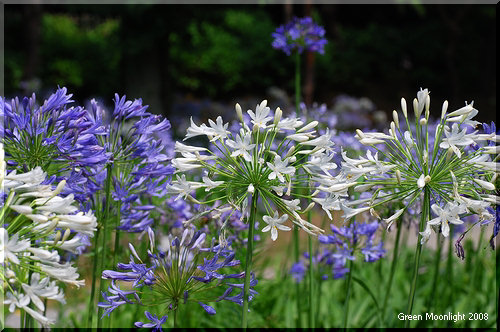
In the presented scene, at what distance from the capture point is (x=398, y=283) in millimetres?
4594

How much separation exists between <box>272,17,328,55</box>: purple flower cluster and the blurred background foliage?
9.81 metres

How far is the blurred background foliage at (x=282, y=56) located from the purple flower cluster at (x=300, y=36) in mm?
9809

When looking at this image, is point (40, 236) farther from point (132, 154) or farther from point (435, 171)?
point (435, 171)

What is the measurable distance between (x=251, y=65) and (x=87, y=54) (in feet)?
14.9

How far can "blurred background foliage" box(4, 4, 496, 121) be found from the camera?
15688mm

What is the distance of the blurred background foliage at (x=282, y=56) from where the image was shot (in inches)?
618

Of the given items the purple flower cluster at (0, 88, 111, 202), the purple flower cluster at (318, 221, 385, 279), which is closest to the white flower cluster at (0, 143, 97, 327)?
the purple flower cluster at (0, 88, 111, 202)

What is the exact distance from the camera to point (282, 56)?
55.3 ft

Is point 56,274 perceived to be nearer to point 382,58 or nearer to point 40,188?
point 40,188

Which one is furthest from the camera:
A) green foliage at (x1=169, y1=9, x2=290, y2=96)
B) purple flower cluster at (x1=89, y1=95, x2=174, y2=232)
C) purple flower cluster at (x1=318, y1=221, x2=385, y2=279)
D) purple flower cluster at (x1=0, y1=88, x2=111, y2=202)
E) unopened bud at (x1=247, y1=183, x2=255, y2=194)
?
green foliage at (x1=169, y1=9, x2=290, y2=96)

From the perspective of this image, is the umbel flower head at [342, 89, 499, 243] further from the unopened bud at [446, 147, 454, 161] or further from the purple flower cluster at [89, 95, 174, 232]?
the purple flower cluster at [89, 95, 174, 232]

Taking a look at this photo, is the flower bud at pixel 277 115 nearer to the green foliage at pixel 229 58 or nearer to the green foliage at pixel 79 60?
the green foliage at pixel 79 60

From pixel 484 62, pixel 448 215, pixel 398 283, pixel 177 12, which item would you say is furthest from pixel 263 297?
pixel 484 62

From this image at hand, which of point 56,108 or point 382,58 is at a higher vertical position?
point 382,58
